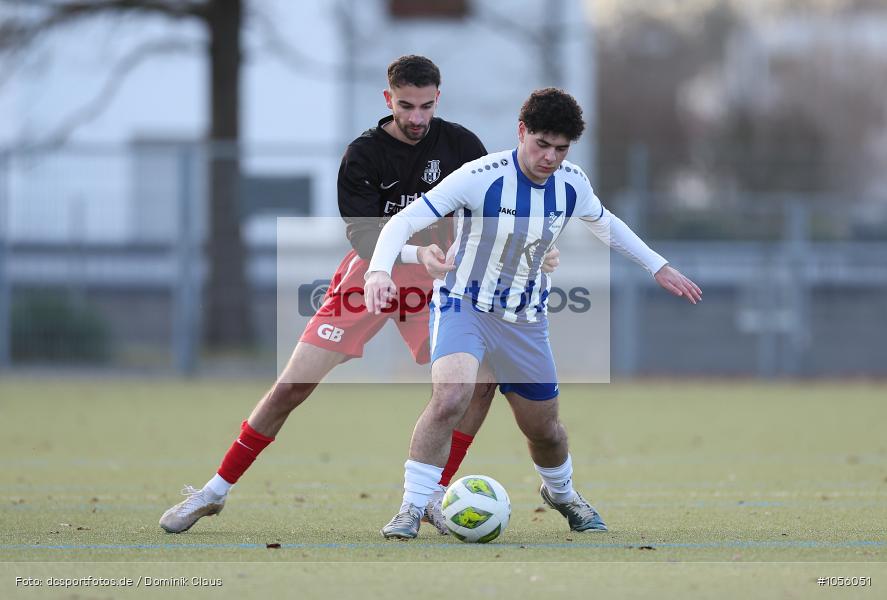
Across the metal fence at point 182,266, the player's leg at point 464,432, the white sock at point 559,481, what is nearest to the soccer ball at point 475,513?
the player's leg at point 464,432

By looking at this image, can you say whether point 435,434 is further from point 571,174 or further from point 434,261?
point 571,174

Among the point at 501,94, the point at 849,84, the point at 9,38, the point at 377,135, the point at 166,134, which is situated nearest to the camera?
the point at 377,135

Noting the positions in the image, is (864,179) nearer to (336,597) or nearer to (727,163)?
(727,163)

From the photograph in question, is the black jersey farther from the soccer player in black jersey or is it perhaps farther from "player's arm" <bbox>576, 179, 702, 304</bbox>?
"player's arm" <bbox>576, 179, 702, 304</bbox>

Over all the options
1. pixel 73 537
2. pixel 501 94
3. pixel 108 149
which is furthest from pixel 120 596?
pixel 501 94

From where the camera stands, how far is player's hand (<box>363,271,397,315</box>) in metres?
5.74

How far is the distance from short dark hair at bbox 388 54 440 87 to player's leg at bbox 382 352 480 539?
49.1 inches

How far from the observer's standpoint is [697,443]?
1102cm

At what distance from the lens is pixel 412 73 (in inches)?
246

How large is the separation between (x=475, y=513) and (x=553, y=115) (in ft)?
5.67

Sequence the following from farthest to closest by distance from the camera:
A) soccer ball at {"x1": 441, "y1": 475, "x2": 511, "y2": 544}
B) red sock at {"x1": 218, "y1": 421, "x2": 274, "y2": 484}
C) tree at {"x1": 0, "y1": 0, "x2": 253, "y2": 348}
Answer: tree at {"x1": 0, "y1": 0, "x2": 253, "y2": 348}, red sock at {"x1": 218, "y1": 421, "x2": 274, "y2": 484}, soccer ball at {"x1": 441, "y1": 475, "x2": 511, "y2": 544}

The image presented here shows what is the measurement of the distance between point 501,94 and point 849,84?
29713mm

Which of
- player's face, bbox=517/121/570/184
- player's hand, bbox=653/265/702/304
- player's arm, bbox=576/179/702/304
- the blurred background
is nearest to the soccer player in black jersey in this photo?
player's face, bbox=517/121/570/184

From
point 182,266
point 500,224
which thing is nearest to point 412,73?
point 500,224
